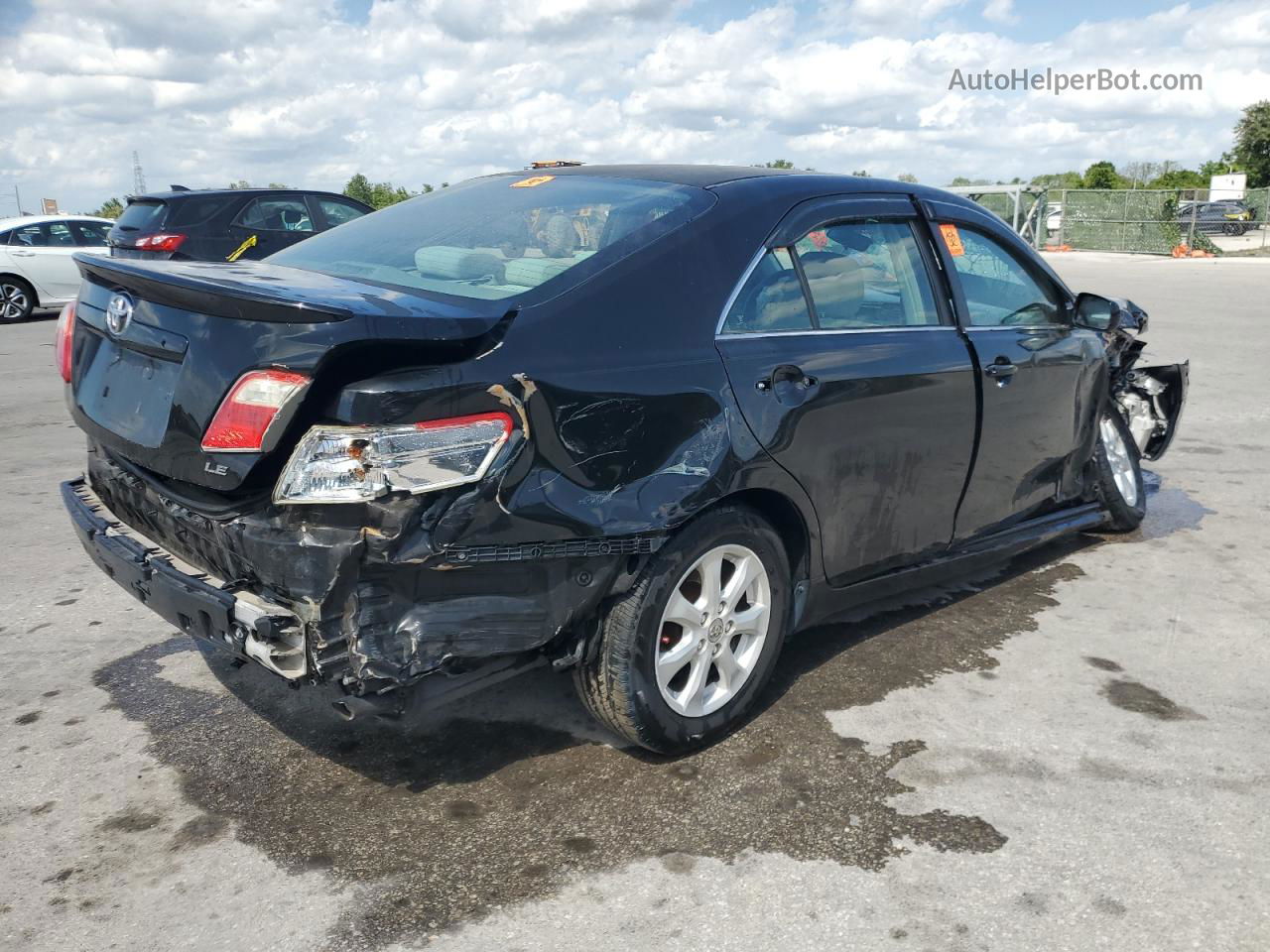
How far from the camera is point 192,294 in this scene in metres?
2.88

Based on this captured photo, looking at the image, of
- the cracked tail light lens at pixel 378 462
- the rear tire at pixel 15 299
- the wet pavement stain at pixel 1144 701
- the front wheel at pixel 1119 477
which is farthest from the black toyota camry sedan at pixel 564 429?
the rear tire at pixel 15 299

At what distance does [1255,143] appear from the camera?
4944cm

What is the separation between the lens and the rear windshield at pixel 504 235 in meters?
3.24

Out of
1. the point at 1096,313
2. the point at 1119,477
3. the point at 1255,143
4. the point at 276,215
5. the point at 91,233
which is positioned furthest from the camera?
the point at 1255,143

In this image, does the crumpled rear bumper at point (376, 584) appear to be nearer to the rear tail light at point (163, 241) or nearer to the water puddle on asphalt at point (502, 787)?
the water puddle on asphalt at point (502, 787)

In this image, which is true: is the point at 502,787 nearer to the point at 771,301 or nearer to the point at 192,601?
the point at 192,601

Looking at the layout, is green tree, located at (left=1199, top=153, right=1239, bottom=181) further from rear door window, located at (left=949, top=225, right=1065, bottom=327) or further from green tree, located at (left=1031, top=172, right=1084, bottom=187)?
rear door window, located at (left=949, top=225, right=1065, bottom=327)

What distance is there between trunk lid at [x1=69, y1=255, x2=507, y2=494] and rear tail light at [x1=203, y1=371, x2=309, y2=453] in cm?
2

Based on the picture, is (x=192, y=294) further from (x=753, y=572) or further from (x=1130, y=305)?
(x=1130, y=305)

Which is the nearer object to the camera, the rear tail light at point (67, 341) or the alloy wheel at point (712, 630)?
the alloy wheel at point (712, 630)

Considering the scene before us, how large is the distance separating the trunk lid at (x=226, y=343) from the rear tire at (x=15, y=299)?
1483cm

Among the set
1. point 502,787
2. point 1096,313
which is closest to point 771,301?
point 502,787

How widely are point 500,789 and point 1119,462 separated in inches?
151

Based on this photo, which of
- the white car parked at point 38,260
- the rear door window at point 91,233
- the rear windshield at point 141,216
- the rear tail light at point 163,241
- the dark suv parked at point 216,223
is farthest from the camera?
the rear door window at point 91,233
